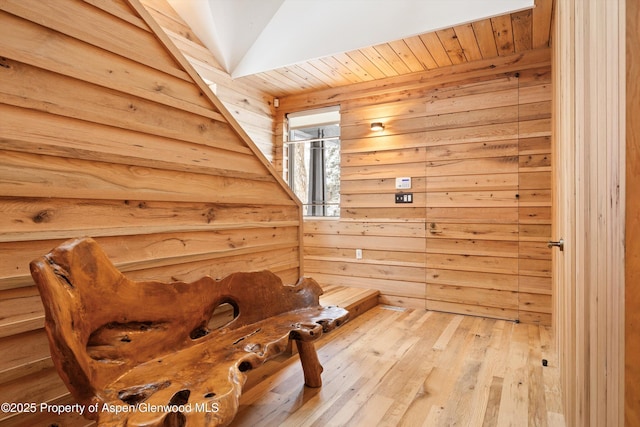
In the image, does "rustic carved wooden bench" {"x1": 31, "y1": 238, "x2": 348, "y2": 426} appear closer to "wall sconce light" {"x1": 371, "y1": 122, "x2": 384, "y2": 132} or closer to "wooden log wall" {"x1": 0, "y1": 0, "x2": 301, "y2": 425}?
"wooden log wall" {"x1": 0, "y1": 0, "x2": 301, "y2": 425}

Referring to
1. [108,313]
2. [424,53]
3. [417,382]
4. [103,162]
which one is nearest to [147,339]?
[108,313]

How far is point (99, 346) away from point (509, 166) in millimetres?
3521

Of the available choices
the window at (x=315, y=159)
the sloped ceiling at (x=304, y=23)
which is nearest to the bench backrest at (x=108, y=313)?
the sloped ceiling at (x=304, y=23)

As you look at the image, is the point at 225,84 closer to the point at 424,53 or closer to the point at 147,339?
the point at 424,53

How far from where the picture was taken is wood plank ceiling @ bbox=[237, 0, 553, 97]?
115 inches

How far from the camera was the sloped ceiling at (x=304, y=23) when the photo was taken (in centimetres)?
292

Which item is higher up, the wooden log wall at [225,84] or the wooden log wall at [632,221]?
the wooden log wall at [225,84]

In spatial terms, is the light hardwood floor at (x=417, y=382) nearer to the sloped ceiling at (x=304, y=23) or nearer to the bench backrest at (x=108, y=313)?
the bench backrest at (x=108, y=313)

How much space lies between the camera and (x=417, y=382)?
2.28 m

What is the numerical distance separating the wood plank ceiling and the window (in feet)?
1.47

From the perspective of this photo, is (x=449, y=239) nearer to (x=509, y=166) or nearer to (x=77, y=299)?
(x=509, y=166)

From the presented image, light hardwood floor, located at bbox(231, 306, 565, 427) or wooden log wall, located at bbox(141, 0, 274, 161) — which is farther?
wooden log wall, located at bbox(141, 0, 274, 161)

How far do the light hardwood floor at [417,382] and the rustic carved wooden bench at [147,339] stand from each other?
46cm

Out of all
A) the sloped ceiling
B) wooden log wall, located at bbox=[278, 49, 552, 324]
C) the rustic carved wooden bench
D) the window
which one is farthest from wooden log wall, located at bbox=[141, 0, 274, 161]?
the rustic carved wooden bench
